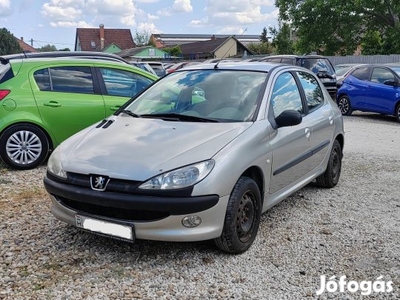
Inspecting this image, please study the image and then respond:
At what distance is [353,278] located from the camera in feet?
11.3

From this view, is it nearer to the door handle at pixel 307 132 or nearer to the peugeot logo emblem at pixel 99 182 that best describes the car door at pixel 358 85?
the door handle at pixel 307 132

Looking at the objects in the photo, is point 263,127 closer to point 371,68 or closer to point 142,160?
point 142,160

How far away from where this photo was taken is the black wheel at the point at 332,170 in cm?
572

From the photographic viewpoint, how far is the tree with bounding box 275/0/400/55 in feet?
91.4

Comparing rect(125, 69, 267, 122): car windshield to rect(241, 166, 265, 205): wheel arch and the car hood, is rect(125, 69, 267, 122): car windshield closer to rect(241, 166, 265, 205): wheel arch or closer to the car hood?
the car hood

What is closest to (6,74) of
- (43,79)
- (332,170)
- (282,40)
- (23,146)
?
(43,79)

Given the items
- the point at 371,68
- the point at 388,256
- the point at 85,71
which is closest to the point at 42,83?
the point at 85,71

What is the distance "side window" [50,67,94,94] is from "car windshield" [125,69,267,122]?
2.17m

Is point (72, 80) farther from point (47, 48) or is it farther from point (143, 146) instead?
point (47, 48)

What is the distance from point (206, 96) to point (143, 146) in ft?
3.56

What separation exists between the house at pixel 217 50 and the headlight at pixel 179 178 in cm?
5091

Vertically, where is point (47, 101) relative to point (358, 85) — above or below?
above

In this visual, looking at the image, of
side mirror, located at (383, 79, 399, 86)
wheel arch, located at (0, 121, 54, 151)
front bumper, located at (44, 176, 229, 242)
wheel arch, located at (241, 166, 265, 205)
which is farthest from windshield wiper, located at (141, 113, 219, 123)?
side mirror, located at (383, 79, 399, 86)

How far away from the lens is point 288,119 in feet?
13.8
